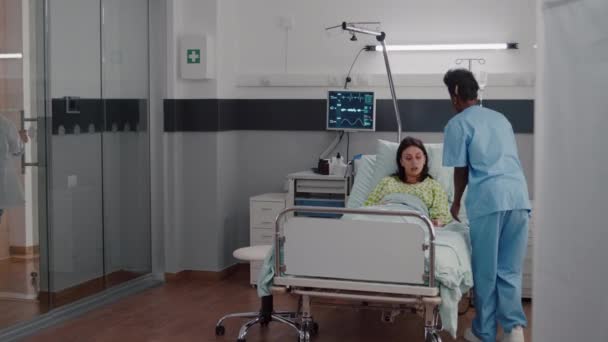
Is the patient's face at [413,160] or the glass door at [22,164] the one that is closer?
the glass door at [22,164]

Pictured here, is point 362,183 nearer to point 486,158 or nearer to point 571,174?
point 486,158

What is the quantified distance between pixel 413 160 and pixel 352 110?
1078mm

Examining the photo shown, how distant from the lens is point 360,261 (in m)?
3.92

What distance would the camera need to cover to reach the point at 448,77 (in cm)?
454

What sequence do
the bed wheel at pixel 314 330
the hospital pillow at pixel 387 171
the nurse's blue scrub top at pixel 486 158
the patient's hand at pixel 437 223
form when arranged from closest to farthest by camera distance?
the nurse's blue scrub top at pixel 486 158
the bed wheel at pixel 314 330
the patient's hand at pixel 437 223
the hospital pillow at pixel 387 171

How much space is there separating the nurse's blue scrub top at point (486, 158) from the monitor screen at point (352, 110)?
1.76 m

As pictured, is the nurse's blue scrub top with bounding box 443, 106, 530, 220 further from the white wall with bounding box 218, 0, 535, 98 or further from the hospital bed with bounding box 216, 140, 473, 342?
the white wall with bounding box 218, 0, 535, 98

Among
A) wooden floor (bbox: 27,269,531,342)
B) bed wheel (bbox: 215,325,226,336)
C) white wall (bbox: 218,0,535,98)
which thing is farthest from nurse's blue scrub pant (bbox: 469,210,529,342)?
white wall (bbox: 218,0,535,98)

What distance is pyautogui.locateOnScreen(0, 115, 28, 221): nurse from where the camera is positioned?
14.9ft

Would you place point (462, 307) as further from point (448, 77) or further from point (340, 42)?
point (340, 42)

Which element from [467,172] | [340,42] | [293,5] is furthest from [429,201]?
[293,5]

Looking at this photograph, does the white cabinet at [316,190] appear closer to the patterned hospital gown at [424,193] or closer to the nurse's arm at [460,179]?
the patterned hospital gown at [424,193]

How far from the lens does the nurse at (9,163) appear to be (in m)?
4.54

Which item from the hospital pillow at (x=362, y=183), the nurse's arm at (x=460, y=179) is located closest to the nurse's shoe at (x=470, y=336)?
the nurse's arm at (x=460, y=179)
